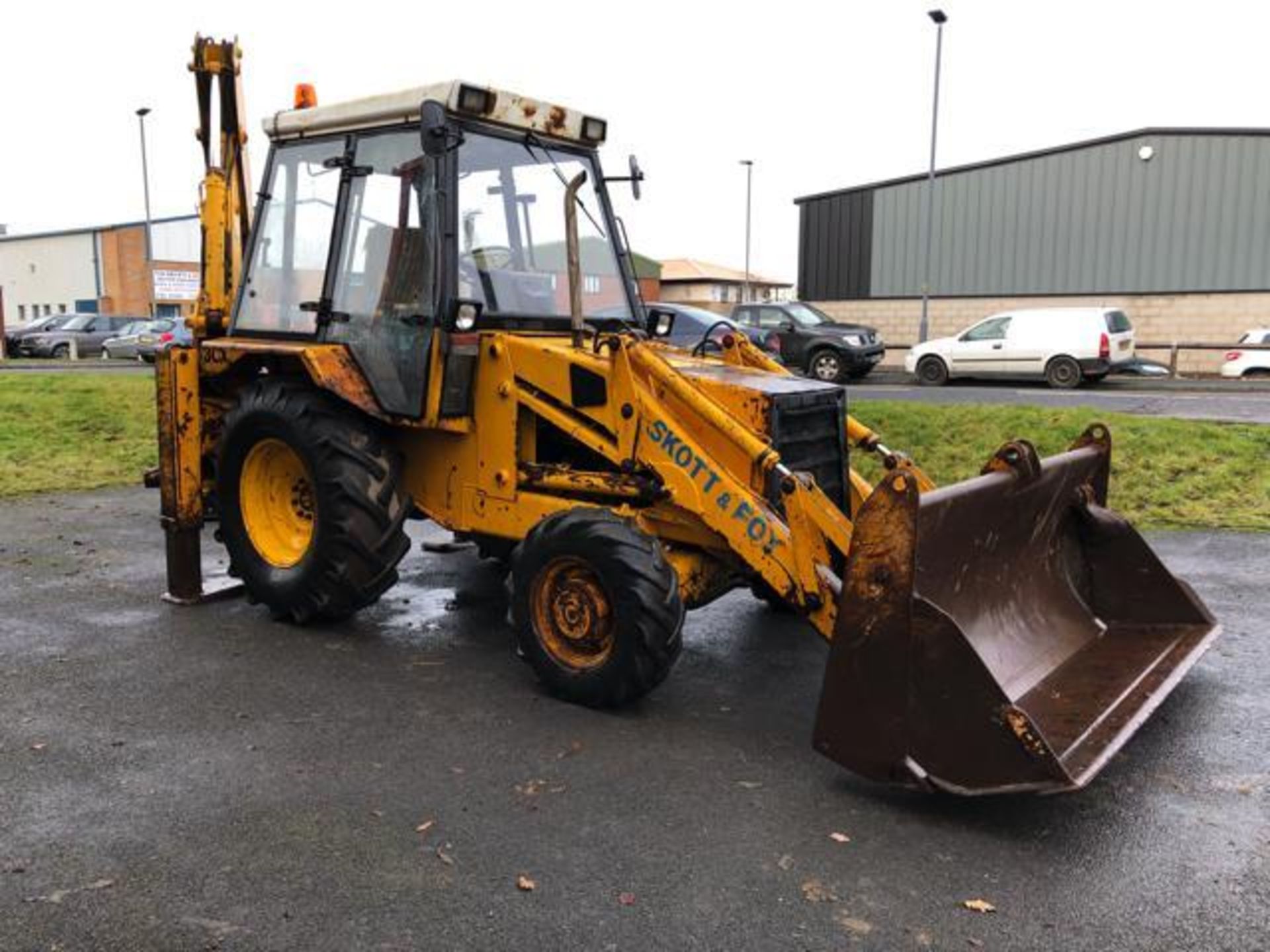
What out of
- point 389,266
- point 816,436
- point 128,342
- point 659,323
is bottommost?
point 128,342

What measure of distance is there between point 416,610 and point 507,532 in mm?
1160

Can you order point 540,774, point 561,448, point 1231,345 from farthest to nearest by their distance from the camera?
point 1231,345, point 561,448, point 540,774

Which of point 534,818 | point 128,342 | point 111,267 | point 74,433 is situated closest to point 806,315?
point 74,433

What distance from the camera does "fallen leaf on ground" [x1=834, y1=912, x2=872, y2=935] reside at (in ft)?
10.1

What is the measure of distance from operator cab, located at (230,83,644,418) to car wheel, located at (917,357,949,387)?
1596 centimetres

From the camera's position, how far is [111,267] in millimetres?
51625

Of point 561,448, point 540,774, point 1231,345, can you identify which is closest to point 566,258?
point 561,448

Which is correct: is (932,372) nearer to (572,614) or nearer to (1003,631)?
(1003,631)

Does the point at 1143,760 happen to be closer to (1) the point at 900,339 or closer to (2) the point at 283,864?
(2) the point at 283,864

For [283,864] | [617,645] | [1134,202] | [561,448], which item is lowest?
[283,864]

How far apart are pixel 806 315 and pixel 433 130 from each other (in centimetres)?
1798

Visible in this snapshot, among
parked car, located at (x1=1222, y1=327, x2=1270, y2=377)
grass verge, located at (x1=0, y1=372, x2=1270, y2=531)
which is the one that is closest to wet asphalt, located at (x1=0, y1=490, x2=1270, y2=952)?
grass verge, located at (x1=0, y1=372, x2=1270, y2=531)

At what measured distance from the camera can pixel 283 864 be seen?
343 centimetres

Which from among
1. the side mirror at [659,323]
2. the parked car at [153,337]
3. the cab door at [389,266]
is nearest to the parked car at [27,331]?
the parked car at [153,337]
